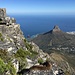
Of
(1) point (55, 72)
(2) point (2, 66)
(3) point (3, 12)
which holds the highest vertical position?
(3) point (3, 12)

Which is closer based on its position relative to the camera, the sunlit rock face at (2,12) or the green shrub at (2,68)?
the green shrub at (2,68)

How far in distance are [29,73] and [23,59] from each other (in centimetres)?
A: 371

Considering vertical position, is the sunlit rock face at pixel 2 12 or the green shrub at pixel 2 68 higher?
the sunlit rock face at pixel 2 12

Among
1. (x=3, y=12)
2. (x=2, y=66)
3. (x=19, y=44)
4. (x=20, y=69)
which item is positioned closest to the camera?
(x=2, y=66)

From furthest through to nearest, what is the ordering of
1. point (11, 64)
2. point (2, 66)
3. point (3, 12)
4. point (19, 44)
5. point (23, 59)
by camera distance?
point (3, 12) → point (19, 44) → point (23, 59) → point (11, 64) → point (2, 66)

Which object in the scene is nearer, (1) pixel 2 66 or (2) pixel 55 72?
(1) pixel 2 66

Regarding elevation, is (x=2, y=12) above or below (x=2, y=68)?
above

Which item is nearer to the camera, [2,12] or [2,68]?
[2,68]

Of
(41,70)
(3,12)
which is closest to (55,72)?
(41,70)

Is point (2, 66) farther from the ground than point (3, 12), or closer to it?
closer to it

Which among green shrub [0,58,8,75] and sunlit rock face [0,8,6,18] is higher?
sunlit rock face [0,8,6,18]

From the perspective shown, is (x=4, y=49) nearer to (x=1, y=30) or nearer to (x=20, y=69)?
(x=20, y=69)

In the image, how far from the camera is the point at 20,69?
26203 millimetres

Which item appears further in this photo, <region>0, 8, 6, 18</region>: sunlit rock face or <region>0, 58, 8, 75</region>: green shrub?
<region>0, 8, 6, 18</region>: sunlit rock face
